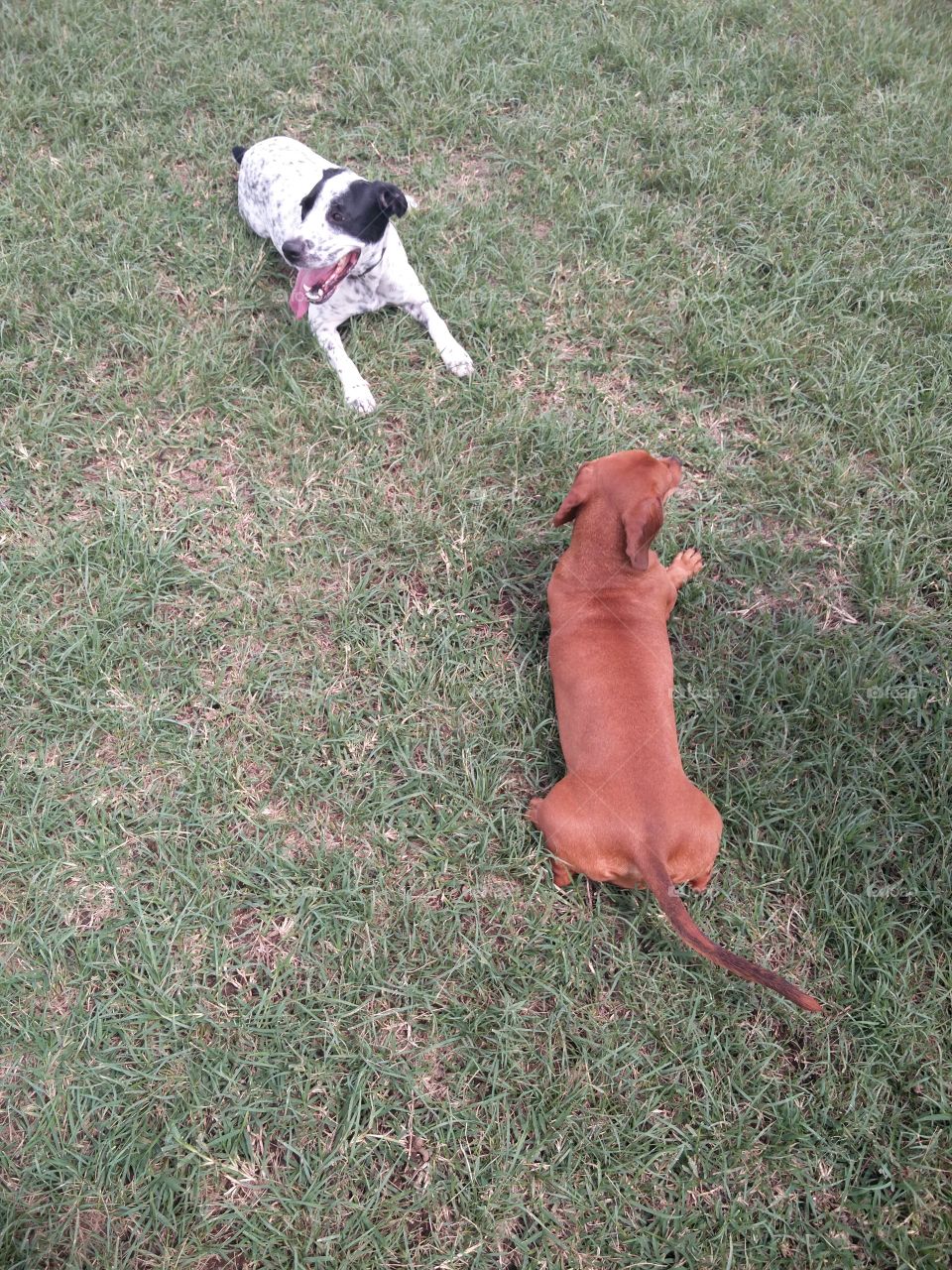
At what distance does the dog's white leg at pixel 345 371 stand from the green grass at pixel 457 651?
10cm

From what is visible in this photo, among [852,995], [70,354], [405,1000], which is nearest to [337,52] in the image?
[70,354]

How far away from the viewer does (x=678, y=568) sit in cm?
346

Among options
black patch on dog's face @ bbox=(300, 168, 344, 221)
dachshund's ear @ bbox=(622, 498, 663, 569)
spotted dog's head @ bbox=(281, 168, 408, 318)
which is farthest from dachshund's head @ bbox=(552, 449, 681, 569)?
black patch on dog's face @ bbox=(300, 168, 344, 221)

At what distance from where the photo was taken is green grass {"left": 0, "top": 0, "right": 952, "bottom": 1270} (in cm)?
260

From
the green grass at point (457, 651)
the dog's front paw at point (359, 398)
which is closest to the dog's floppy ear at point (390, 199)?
the green grass at point (457, 651)

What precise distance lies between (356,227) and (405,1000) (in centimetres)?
322

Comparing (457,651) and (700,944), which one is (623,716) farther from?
(457,651)

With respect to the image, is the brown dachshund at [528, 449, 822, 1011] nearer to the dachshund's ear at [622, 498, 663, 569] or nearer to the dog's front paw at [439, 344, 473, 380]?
the dachshund's ear at [622, 498, 663, 569]

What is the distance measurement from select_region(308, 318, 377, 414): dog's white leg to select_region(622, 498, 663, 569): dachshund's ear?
160cm

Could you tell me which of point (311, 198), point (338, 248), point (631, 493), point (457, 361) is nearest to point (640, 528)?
point (631, 493)

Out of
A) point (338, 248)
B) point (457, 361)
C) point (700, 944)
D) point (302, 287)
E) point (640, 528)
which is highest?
point (338, 248)

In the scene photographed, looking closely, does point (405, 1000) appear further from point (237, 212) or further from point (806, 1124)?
point (237, 212)

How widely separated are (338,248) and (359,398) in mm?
650

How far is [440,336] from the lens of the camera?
4.15m
